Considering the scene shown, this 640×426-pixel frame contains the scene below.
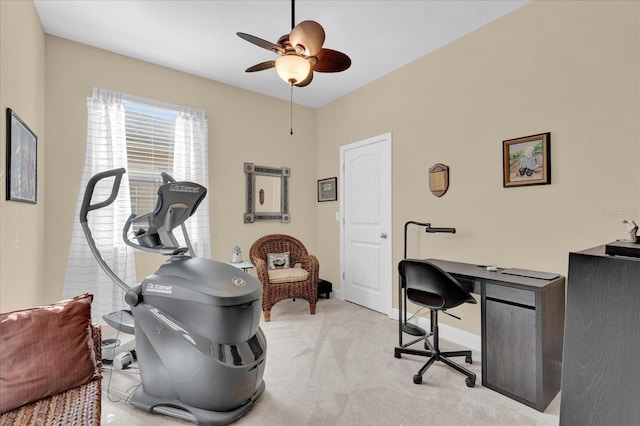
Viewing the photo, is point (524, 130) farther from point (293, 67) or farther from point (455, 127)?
point (293, 67)

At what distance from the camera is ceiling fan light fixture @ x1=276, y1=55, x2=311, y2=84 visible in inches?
77.3

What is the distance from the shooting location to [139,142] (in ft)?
11.0

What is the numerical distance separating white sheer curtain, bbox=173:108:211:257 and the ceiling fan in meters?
1.71

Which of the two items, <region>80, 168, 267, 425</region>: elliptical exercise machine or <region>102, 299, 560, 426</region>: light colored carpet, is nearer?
<region>80, 168, 267, 425</region>: elliptical exercise machine

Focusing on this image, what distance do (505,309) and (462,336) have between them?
0.93m

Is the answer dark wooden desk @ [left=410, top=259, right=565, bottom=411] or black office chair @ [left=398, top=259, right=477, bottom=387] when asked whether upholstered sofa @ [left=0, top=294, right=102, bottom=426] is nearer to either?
black office chair @ [left=398, top=259, right=477, bottom=387]

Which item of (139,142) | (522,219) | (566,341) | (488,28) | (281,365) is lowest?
(281,365)

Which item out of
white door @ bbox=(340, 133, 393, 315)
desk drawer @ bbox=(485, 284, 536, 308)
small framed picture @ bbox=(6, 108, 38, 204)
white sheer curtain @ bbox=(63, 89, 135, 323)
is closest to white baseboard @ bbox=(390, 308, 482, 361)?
white door @ bbox=(340, 133, 393, 315)

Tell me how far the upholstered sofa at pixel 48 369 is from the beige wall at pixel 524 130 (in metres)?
2.78

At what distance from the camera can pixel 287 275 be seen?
3.56 metres

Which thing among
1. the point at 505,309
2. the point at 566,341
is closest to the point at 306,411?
the point at 505,309

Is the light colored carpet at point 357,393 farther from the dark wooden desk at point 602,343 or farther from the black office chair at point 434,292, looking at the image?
the dark wooden desk at point 602,343

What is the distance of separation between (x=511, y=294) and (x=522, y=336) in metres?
0.26

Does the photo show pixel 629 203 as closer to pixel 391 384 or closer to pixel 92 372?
pixel 391 384
